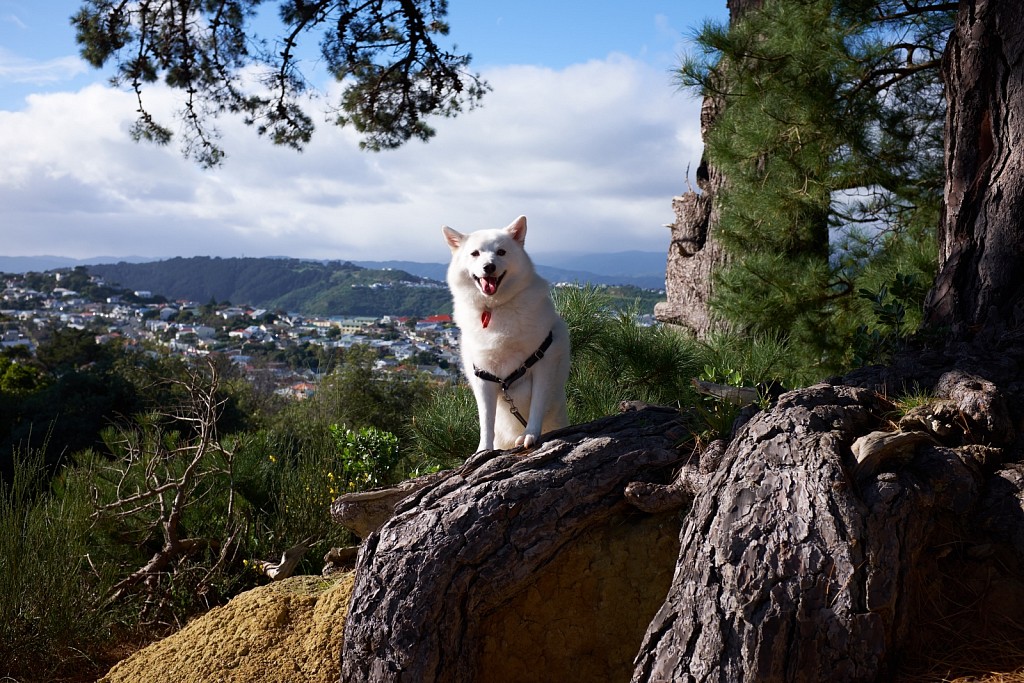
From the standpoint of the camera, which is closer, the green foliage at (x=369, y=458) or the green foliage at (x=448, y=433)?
the green foliage at (x=448, y=433)

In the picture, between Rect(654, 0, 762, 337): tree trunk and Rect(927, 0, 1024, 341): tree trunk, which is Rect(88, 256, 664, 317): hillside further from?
Rect(927, 0, 1024, 341): tree trunk

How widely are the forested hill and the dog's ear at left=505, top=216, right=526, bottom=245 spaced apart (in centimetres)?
1493

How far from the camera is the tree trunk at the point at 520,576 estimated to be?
110 inches

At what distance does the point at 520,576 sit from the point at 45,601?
8.20 feet

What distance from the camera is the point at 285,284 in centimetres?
2764

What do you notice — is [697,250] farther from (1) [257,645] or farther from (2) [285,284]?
(2) [285,284]


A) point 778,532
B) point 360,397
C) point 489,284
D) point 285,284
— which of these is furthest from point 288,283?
point 778,532

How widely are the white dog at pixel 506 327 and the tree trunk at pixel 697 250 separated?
4.15 meters

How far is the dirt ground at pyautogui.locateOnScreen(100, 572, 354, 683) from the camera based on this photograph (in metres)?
3.27

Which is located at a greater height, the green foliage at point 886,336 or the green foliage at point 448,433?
the green foliage at point 886,336

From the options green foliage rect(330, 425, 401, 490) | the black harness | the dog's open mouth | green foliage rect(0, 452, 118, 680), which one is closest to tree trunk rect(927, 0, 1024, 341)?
the black harness

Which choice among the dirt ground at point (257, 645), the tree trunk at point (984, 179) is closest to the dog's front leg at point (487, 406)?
the dirt ground at point (257, 645)

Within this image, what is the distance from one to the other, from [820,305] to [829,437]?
153 inches

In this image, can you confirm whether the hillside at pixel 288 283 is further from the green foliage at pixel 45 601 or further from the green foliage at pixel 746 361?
the green foliage at pixel 45 601
